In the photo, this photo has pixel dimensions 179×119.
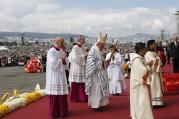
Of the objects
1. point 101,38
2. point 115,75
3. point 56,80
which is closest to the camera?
point 56,80

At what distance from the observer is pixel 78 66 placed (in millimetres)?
11648

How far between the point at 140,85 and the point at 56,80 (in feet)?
7.46

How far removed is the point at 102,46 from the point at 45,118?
86.6 inches

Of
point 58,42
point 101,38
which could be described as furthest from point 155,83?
point 58,42

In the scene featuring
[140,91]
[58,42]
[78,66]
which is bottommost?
[140,91]

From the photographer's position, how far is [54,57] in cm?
955

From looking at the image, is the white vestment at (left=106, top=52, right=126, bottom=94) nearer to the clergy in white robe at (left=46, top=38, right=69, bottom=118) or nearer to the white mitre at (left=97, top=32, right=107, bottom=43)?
the white mitre at (left=97, top=32, right=107, bottom=43)

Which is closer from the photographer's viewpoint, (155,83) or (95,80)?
(95,80)

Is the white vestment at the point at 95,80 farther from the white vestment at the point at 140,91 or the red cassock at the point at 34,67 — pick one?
the red cassock at the point at 34,67

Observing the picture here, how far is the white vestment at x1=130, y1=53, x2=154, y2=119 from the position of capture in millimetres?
7996

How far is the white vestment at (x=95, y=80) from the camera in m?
10.2

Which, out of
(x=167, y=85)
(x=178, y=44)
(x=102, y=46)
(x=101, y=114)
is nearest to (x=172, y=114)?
(x=101, y=114)

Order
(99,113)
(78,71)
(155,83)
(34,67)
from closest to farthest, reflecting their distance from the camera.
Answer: (99,113), (155,83), (78,71), (34,67)

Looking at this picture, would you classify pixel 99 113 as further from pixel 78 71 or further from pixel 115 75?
pixel 115 75
